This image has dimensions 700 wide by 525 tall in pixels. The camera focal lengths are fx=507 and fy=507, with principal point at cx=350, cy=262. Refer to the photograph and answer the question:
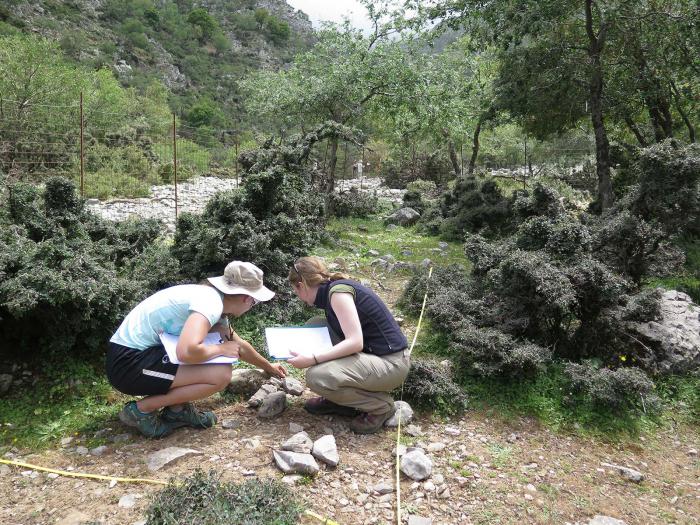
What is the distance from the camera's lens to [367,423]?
3.68 meters

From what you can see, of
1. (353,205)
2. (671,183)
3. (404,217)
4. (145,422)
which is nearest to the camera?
(145,422)

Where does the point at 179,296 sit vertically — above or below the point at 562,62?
below

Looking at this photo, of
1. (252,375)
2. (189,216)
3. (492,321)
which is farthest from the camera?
(189,216)

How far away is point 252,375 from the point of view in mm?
4156

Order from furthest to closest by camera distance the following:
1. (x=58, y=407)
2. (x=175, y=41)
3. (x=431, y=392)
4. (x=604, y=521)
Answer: (x=175, y=41)
(x=431, y=392)
(x=58, y=407)
(x=604, y=521)

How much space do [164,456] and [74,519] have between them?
1.95 ft

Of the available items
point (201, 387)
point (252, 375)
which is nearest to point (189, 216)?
point (252, 375)

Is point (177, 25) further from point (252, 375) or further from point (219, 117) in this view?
point (252, 375)

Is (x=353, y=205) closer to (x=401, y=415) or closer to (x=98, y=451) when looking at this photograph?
(x=401, y=415)

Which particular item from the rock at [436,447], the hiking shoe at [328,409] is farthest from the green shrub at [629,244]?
the hiking shoe at [328,409]

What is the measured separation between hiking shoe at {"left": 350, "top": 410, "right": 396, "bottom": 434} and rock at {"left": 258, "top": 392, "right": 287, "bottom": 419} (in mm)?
558

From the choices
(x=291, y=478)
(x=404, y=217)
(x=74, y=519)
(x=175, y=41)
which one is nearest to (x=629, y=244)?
(x=291, y=478)

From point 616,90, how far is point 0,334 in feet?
38.0

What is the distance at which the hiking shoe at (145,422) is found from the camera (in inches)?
135
